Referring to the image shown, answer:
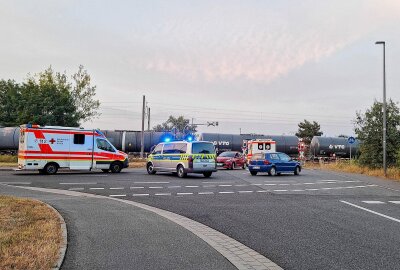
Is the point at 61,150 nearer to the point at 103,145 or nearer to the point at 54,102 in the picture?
the point at 103,145

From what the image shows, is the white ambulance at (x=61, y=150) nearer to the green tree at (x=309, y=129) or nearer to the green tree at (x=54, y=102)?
the green tree at (x=54, y=102)

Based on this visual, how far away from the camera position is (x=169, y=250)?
6.39 meters

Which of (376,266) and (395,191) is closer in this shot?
(376,266)

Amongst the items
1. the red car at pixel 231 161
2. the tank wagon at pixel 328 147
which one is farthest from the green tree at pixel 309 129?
the red car at pixel 231 161

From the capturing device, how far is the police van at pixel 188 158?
23.7m

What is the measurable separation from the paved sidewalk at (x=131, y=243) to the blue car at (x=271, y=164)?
17406 millimetres

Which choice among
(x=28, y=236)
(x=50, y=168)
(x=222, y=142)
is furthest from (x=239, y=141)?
(x=28, y=236)

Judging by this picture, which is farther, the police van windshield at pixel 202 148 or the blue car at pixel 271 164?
the blue car at pixel 271 164

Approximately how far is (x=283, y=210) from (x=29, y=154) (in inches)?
692

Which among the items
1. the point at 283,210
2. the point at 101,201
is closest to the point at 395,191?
the point at 283,210

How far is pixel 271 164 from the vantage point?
27.1 meters

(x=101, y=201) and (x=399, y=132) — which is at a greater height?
(x=399, y=132)

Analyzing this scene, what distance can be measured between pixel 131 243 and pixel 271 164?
69.3 feet

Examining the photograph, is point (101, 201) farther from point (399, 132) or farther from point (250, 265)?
point (399, 132)
